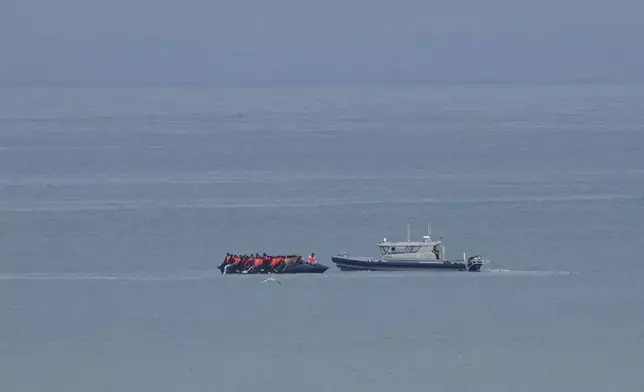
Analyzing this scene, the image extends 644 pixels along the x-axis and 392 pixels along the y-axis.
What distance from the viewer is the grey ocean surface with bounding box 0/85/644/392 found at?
3703cm

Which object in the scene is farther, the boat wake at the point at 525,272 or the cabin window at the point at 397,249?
the cabin window at the point at 397,249

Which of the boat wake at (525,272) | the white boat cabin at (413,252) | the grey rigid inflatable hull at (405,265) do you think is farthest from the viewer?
the white boat cabin at (413,252)

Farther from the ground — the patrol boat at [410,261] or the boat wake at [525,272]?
the patrol boat at [410,261]

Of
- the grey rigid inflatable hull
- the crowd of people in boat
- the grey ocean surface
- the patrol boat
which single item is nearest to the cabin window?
the patrol boat

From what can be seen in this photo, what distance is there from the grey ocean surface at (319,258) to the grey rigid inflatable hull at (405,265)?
14.1 inches

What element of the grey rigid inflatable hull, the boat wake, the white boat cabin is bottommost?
the boat wake

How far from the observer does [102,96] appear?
165 meters

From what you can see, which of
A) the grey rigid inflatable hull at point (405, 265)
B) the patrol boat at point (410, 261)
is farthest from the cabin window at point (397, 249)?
the grey rigid inflatable hull at point (405, 265)

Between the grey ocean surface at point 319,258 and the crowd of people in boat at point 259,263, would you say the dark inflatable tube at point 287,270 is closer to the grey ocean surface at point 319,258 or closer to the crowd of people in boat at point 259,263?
the crowd of people in boat at point 259,263

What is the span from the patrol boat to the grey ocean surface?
0.48 m

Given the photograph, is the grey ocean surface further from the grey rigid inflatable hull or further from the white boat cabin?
the white boat cabin

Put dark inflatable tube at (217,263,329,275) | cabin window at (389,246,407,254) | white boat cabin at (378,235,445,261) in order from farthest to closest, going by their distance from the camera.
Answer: cabin window at (389,246,407,254)
white boat cabin at (378,235,445,261)
dark inflatable tube at (217,263,329,275)

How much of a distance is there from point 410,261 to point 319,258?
15.2ft

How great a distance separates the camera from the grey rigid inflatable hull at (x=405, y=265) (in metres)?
48.2
